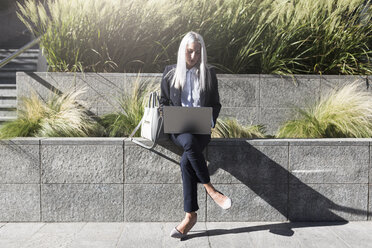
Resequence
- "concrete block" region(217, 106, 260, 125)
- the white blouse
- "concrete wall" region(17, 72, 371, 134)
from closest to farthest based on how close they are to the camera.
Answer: the white blouse < "concrete wall" region(17, 72, 371, 134) < "concrete block" region(217, 106, 260, 125)

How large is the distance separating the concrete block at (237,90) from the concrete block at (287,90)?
0.52 ft

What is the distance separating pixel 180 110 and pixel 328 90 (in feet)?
10.4

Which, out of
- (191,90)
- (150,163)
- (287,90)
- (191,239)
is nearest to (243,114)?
(287,90)

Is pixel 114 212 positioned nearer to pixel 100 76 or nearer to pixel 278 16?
pixel 100 76

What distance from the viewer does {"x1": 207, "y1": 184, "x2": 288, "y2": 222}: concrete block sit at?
13.6 ft

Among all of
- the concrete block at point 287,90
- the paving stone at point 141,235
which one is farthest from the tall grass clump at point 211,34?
the paving stone at point 141,235

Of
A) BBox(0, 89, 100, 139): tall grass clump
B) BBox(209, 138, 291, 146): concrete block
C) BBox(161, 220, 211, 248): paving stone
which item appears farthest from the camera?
Result: BBox(0, 89, 100, 139): tall grass clump

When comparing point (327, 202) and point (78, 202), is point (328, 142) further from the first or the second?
point (78, 202)

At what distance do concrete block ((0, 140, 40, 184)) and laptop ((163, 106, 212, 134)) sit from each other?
1.61 m

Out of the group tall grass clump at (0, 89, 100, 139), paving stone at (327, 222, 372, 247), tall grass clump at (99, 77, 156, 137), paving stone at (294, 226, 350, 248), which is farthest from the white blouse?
paving stone at (327, 222, 372, 247)

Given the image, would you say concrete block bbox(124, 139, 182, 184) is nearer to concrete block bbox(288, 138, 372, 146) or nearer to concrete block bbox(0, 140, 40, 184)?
concrete block bbox(0, 140, 40, 184)

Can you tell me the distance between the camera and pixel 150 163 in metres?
4.14

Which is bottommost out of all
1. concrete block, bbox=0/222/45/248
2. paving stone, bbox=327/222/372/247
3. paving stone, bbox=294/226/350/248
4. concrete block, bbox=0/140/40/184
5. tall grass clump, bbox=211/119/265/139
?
concrete block, bbox=0/222/45/248

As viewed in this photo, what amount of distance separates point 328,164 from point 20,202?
3.51m
